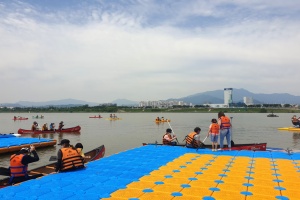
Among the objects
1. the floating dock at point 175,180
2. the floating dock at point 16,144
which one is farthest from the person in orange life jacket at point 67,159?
the floating dock at point 16,144

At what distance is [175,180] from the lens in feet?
26.1

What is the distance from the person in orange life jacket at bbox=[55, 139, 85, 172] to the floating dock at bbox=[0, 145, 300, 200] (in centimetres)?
27

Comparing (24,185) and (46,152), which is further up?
(24,185)

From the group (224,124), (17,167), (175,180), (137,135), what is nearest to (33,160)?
(17,167)

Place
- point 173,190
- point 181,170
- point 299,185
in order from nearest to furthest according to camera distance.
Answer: point 173,190
point 299,185
point 181,170

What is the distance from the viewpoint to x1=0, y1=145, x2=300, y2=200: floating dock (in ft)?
21.8

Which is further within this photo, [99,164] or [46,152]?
[46,152]

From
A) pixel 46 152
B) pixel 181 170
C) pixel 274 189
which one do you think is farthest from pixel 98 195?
pixel 46 152

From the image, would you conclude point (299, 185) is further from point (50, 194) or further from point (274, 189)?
point (50, 194)

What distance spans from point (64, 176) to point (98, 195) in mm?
2177

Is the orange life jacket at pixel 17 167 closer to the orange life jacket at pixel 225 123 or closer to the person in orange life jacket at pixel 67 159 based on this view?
the person in orange life jacket at pixel 67 159

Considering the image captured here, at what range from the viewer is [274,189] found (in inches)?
280

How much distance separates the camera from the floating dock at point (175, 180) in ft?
21.8

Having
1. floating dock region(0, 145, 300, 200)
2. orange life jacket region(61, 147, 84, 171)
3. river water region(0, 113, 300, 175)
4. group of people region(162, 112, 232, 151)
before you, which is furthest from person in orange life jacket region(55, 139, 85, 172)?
river water region(0, 113, 300, 175)
